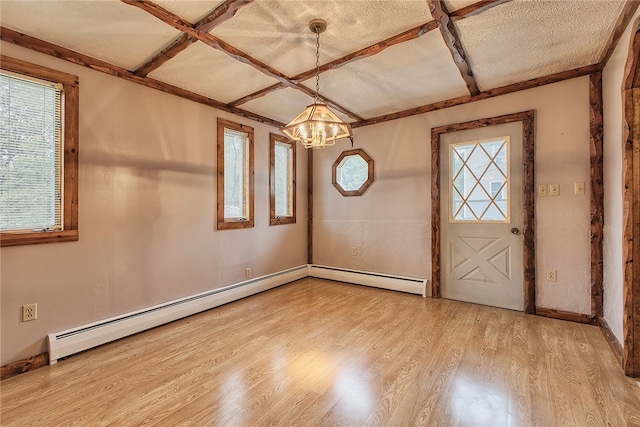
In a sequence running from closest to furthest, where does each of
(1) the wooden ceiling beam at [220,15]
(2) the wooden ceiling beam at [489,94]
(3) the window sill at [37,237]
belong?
1. (1) the wooden ceiling beam at [220,15]
2. (3) the window sill at [37,237]
3. (2) the wooden ceiling beam at [489,94]

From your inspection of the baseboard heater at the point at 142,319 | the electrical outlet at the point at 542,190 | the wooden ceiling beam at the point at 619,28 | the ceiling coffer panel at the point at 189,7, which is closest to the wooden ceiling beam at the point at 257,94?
the ceiling coffer panel at the point at 189,7

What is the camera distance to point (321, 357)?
2.19 meters

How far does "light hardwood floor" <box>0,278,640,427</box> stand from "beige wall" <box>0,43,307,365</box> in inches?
14.8

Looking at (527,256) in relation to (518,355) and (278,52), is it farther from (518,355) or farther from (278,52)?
(278,52)

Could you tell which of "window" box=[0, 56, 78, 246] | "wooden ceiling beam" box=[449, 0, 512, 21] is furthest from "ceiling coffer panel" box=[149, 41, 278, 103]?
"wooden ceiling beam" box=[449, 0, 512, 21]

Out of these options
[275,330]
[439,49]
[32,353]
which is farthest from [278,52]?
[32,353]

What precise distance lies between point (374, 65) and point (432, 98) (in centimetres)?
118

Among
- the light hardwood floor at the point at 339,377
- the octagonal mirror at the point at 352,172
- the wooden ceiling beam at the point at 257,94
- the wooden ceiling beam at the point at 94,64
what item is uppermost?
the wooden ceiling beam at the point at 257,94

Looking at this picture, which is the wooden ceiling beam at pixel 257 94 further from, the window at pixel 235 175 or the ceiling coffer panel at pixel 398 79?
the ceiling coffer panel at pixel 398 79

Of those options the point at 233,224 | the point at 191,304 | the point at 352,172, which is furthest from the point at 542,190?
the point at 191,304

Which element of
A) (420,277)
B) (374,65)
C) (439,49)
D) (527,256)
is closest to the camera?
(439,49)

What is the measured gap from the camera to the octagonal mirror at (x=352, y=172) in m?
4.24

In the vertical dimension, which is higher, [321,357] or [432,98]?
[432,98]

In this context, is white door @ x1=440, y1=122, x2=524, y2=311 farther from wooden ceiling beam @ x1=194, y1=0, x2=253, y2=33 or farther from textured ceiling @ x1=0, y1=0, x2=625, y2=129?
wooden ceiling beam @ x1=194, y1=0, x2=253, y2=33
